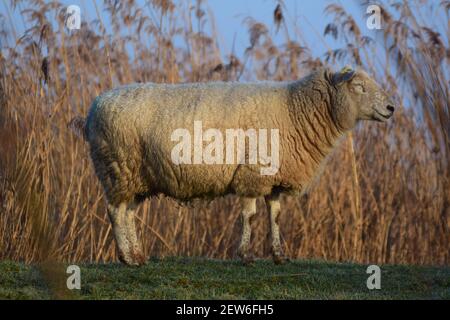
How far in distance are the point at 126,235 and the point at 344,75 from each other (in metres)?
2.65

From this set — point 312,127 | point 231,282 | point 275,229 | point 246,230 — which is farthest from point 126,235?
point 312,127

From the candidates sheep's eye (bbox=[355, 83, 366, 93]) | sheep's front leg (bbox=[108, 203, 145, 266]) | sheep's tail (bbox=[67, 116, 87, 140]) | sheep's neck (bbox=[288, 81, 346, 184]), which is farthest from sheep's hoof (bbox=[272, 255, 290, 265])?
sheep's tail (bbox=[67, 116, 87, 140])

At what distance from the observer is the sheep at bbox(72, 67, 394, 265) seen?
6.59m

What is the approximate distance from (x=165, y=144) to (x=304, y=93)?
60.7 inches

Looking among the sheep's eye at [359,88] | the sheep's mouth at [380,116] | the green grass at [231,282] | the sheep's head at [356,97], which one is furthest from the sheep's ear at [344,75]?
the green grass at [231,282]

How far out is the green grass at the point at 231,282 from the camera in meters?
4.84

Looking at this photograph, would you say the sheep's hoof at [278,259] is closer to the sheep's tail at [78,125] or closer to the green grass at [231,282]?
the green grass at [231,282]

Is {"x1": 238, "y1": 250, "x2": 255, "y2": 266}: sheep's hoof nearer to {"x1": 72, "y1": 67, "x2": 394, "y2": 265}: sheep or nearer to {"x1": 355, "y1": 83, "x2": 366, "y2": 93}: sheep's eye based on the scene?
{"x1": 72, "y1": 67, "x2": 394, "y2": 265}: sheep

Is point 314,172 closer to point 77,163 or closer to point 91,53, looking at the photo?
point 77,163

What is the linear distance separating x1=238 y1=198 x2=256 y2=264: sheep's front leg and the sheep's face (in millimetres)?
1319

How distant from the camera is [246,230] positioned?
263 inches

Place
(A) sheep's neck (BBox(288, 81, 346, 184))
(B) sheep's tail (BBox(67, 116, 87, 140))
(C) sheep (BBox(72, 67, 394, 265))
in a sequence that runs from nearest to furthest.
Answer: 1. (C) sheep (BBox(72, 67, 394, 265))
2. (A) sheep's neck (BBox(288, 81, 346, 184))
3. (B) sheep's tail (BBox(67, 116, 87, 140))
